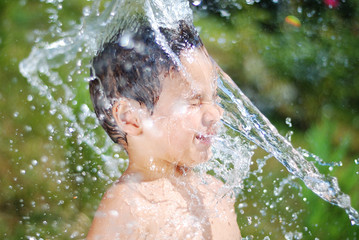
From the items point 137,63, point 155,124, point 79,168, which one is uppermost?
point 137,63

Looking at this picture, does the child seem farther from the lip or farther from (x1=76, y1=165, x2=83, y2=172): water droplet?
(x1=76, y1=165, x2=83, y2=172): water droplet

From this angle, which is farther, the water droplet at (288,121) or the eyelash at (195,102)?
the water droplet at (288,121)

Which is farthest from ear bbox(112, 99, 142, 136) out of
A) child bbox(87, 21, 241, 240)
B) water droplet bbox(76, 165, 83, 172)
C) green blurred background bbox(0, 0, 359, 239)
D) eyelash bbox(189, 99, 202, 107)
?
water droplet bbox(76, 165, 83, 172)

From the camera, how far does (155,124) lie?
5.15 ft

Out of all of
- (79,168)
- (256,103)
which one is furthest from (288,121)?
(79,168)

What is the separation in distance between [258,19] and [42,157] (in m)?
1.60

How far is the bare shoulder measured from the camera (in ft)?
4.99

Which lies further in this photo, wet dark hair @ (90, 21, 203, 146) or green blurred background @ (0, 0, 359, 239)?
green blurred background @ (0, 0, 359, 239)

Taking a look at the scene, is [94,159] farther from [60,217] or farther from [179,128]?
[179,128]

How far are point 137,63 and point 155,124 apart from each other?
0.66ft

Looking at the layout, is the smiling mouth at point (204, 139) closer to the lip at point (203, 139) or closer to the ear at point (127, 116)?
the lip at point (203, 139)

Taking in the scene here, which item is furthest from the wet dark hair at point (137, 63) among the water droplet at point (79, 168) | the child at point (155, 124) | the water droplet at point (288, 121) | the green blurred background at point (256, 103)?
the water droplet at point (288, 121)

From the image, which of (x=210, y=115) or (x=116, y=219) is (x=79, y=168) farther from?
(x=210, y=115)

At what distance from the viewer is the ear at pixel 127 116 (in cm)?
157
